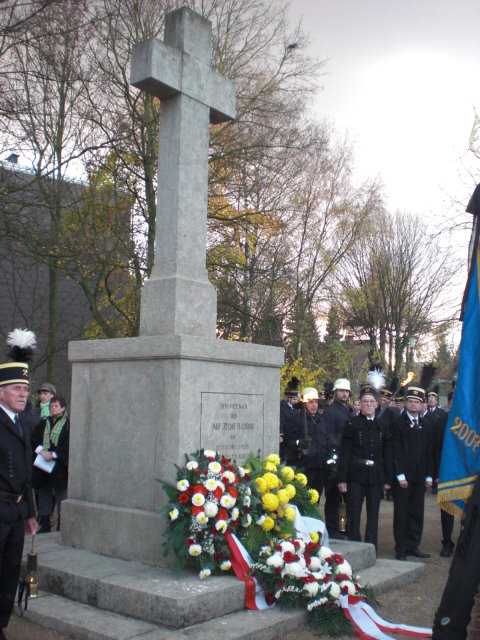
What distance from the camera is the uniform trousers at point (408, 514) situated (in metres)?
8.45

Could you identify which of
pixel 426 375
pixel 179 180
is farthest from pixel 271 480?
pixel 426 375

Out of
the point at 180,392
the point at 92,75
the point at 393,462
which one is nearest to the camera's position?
the point at 180,392

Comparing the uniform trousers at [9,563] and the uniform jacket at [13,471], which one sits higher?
the uniform jacket at [13,471]

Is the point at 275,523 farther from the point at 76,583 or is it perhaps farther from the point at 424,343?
the point at 424,343

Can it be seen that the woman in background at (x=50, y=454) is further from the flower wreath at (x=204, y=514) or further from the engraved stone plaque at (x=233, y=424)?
the flower wreath at (x=204, y=514)

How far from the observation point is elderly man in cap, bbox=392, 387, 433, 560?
8.57m

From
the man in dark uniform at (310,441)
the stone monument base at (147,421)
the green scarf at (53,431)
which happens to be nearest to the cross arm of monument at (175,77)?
the stone monument base at (147,421)

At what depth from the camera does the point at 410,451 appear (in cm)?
871

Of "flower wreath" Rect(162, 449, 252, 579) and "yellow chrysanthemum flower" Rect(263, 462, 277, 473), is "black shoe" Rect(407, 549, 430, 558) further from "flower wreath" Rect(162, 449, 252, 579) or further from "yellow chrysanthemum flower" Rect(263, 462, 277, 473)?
"flower wreath" Rect(162, 449, 252, 579)

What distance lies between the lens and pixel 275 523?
20.1 ft

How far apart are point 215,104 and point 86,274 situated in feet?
32.4

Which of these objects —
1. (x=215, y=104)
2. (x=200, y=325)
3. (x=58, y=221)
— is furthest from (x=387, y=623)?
(x=58, y=221)

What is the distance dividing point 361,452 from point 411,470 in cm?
94

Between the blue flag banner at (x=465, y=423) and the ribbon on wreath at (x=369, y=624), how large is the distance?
2029 mm
